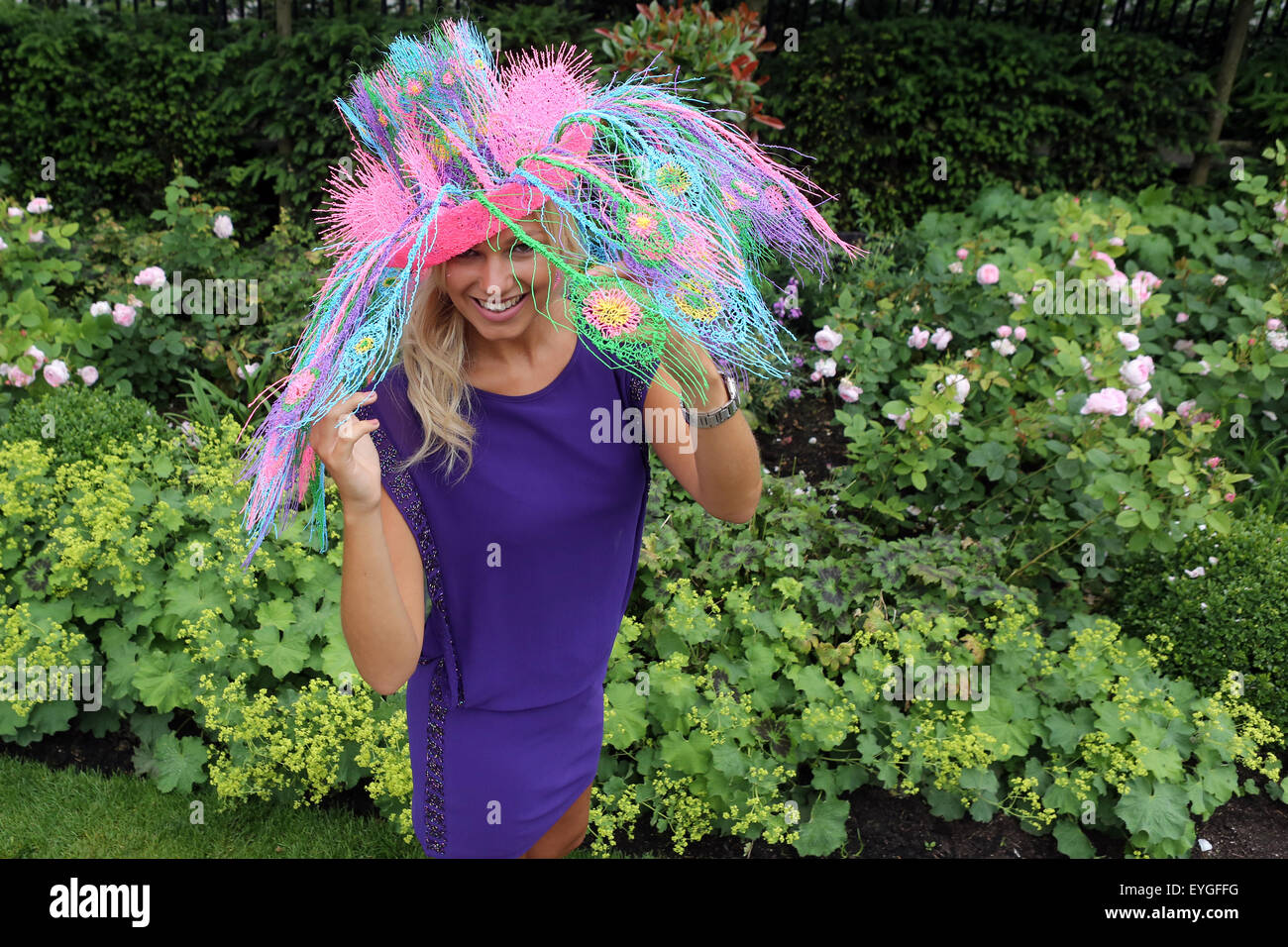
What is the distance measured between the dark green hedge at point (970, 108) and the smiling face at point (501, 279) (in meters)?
4.91

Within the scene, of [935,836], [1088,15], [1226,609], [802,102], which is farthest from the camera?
[1088,15]

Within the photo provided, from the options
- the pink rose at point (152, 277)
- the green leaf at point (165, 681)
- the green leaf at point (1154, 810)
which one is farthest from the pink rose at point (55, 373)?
the green leaf at point (1154, 810)

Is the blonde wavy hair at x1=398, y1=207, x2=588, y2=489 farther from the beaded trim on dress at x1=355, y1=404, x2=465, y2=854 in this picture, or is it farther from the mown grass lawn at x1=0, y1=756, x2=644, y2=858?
the mown grass lawn at x1=0, y1=756, x2=644, y2=858

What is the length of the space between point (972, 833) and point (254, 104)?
6094mm

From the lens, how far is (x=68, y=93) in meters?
6.22

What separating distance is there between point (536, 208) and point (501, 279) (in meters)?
0.13

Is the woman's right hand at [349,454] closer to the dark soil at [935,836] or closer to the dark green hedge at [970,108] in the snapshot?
the dark soil at [935,836]

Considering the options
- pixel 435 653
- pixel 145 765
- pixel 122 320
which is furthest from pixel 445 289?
pixel 122 320

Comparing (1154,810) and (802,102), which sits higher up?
(802,102)

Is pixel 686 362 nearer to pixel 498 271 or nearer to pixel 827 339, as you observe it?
→ pixel 498 271

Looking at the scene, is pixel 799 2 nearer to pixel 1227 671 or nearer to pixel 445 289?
pixel 1227 671

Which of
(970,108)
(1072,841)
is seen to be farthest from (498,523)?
(970,108)

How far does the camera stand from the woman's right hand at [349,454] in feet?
4.84

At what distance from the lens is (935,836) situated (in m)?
3.15
